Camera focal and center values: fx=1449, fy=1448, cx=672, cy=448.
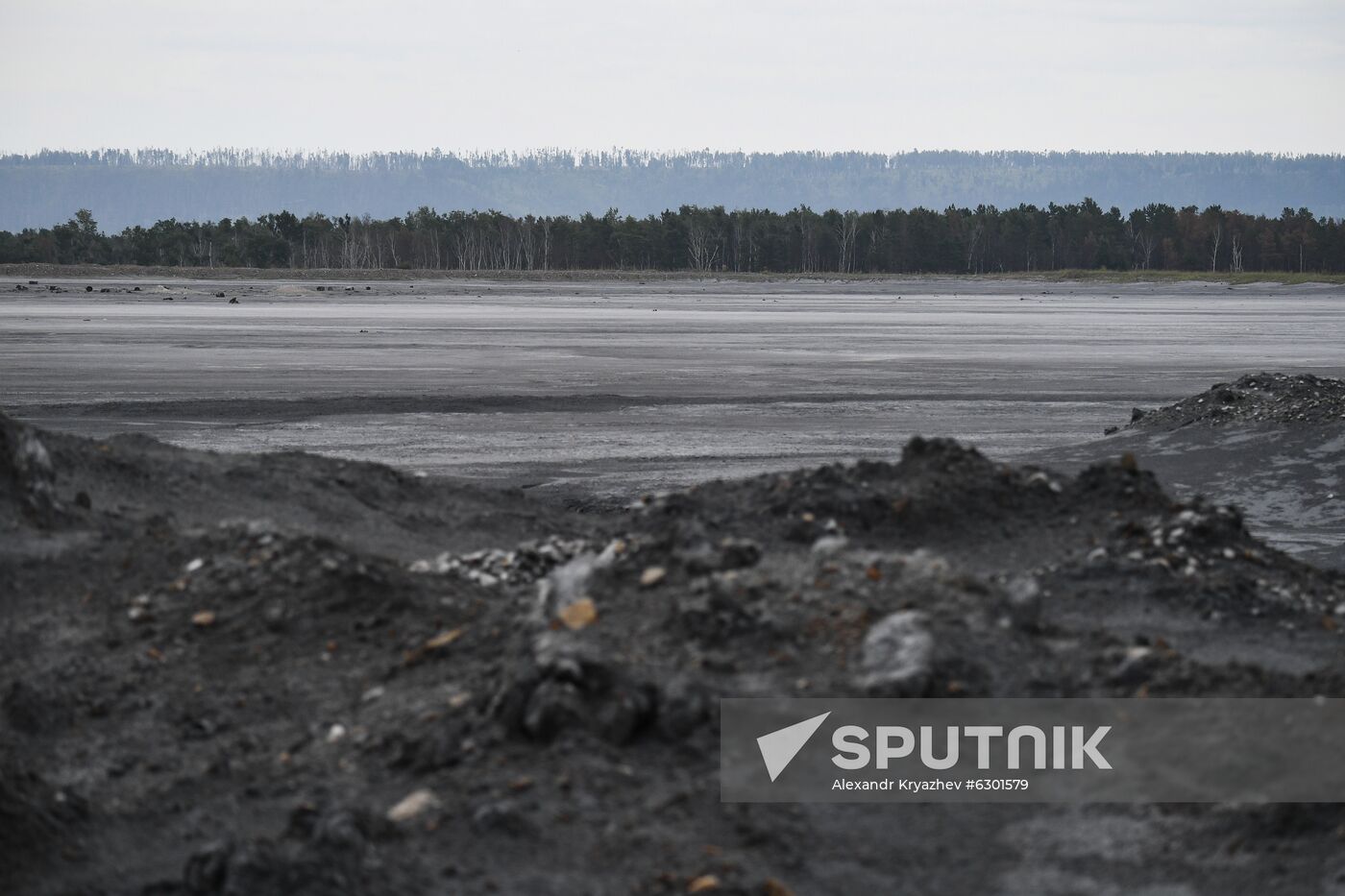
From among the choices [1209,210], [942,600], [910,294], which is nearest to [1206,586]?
[942,600]

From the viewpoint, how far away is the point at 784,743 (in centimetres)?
571

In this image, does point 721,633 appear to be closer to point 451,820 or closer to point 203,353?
point 451,820

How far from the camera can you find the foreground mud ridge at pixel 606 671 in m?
5.12

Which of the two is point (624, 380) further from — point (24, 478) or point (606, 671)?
point (606, 671)

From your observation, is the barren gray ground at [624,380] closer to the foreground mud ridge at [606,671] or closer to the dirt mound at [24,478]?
the foreground mud ridge at [606,671]

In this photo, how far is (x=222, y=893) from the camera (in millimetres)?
4723

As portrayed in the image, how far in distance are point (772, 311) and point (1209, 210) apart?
9382 cm

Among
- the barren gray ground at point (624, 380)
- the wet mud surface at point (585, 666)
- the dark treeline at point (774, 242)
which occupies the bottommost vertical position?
the barren gray ground at point (624, 380)

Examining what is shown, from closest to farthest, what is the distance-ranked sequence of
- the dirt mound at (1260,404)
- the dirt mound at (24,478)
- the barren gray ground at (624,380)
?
1. the dirt mound at (24,478)
2. the dirt mound at (1260,404)
3. the barren gray ground at (624,380)
